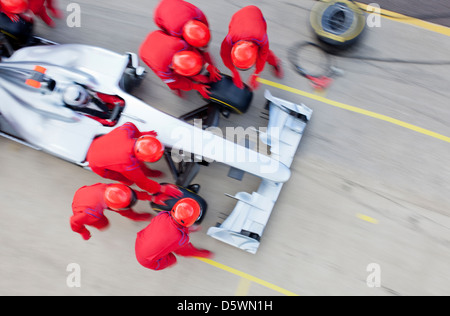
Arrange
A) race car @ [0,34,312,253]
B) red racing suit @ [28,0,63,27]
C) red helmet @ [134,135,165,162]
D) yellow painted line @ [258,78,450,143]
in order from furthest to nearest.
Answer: yellow painted line @ [258,78,450,143], red racing suit @ [28,0,63,27], race car @ [0,34,312,253], red helmet @ [134,135,165,162]

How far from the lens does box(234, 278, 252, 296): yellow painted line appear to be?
3928mm

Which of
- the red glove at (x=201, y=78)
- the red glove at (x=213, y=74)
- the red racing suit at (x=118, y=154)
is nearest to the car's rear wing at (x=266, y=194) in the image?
the red glove at (x=213, y=74)

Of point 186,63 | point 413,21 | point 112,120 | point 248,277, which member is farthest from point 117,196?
point 413,21

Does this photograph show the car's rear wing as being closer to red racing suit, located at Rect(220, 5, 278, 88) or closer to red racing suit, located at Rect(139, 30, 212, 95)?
red racing suit, located at Rect(220, 5, 278, 88)

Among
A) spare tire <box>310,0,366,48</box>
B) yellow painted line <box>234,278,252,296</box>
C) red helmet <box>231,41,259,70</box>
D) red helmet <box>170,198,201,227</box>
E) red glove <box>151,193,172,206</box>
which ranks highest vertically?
spare tire <box>310,0,366,48</box>

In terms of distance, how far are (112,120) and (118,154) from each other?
63 centimetres

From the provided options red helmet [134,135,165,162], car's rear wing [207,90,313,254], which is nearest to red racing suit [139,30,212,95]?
red helmet [134,135,165,162]

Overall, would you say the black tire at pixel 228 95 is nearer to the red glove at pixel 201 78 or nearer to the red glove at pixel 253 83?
the red glove at pixel 201 78

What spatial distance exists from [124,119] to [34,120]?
1020mm

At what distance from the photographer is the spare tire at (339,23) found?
405 centimetres

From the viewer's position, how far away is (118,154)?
296 cm

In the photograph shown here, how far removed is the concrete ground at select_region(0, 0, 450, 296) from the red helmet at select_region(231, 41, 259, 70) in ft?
3.67

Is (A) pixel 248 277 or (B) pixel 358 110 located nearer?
(A) pixel 248 277

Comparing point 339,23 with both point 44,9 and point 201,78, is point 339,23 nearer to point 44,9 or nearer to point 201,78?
point 201,78
